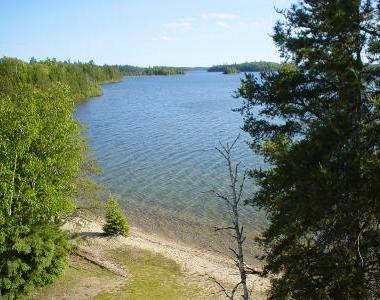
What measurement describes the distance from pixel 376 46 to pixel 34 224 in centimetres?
1650

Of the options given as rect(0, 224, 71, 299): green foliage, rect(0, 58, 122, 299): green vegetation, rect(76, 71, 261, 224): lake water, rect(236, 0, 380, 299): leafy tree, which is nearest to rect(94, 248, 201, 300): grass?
rect(0, 224, 71, 299): green foliage

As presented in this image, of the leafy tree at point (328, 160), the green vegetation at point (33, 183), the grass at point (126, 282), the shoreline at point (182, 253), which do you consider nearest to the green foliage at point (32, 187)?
the green vegetation at point (33, 183)

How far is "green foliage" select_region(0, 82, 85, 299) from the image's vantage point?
2028cm

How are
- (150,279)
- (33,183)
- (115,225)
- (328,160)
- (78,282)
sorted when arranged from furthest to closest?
(115,225), (150,279), (78,282), (33,183), (328,160)

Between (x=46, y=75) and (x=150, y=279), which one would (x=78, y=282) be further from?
(x=46, y=75)

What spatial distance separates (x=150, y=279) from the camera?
2555 centimetres

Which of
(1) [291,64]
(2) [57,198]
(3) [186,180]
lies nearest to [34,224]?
(2) [57,198]

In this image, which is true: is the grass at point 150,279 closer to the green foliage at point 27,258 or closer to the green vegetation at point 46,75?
the green foliage at point 27,258

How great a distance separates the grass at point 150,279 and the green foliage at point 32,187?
383cm

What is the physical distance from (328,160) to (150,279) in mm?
16095

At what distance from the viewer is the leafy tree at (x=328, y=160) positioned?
11828 mm

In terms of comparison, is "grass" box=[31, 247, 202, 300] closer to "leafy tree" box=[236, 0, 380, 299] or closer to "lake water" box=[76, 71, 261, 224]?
"lake water" box=[76, 71, 261, 224]

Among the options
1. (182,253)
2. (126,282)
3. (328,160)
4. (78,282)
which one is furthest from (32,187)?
(328,160)

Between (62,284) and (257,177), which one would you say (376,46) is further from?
(62,284)
